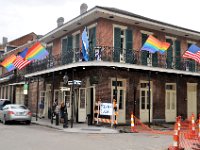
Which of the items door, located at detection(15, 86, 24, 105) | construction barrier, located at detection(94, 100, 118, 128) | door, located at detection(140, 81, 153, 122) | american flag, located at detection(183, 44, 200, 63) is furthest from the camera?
door, located at detection(15, 86, 24, 105)

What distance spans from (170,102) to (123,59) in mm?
5646

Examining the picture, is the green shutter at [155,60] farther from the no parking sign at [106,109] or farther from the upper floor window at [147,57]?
the no parking sign at [106,109]

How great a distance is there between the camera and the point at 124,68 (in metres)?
20.5

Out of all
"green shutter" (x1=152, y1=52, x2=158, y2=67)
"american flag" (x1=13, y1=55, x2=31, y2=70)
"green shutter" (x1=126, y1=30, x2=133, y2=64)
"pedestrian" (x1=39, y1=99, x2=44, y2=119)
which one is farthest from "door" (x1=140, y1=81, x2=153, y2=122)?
"pedestrian" (x1=39, y1=99, x2=44, y2=119)

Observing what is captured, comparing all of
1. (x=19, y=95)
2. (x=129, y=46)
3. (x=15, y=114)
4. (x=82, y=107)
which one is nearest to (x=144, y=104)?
(x=129, y=46)

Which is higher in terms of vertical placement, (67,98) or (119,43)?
(119,43)

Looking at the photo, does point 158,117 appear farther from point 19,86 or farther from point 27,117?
point 19,86

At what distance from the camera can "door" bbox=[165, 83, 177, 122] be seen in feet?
79.2

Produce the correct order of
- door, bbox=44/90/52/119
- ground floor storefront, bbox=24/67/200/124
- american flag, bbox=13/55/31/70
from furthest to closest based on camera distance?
door, bbox=44/90/52/119 → american flag, bbox=13/55/31/70 → ground floor storefront, bbox=24/67/200/124

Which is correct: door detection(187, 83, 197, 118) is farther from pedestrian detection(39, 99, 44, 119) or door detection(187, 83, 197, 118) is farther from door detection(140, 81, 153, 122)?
pedestrian detection(39, 99, 44, 119)

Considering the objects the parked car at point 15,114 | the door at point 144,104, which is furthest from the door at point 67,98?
the door at point 144,104

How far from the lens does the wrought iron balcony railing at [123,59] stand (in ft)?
66.7

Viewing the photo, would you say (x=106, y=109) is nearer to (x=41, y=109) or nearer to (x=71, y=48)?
(x=71, y=48)

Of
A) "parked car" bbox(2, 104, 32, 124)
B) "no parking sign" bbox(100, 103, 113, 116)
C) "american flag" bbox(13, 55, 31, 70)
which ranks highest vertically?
"american flag" bbox(13, 55, 31, 70)
